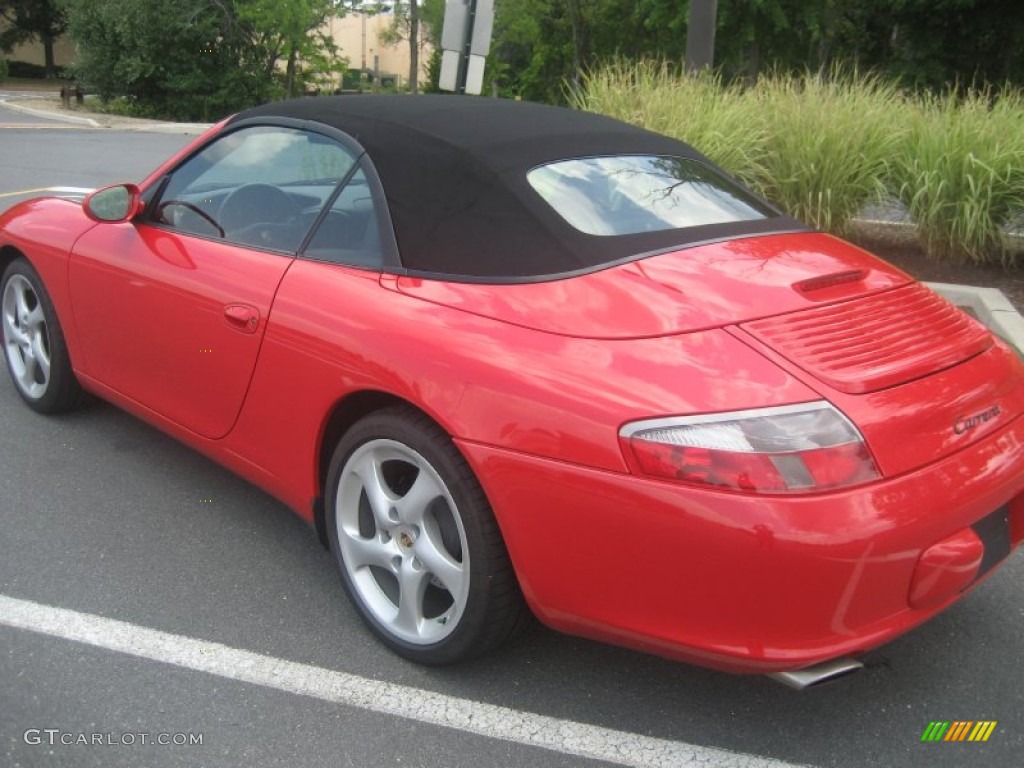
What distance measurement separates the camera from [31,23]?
→ 50.0 meters

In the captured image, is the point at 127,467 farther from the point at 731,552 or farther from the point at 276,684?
the point at 731,552

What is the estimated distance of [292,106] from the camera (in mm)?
3172

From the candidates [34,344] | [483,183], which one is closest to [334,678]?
[483,183]

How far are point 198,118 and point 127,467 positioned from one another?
99.8ft

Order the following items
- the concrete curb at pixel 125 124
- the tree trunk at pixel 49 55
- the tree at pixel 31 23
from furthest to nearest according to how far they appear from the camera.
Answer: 1. the tree trunk at pixel 49 55
2. the tree at pixel 31 23
3. the concrete curb at pixel 125 124

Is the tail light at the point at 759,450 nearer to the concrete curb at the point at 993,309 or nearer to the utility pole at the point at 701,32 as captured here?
the concrete curb at the point at 993,309

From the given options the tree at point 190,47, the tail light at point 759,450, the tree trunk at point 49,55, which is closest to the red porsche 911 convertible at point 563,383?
the tail light at point 759,450

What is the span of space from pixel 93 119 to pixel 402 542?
1104 inches

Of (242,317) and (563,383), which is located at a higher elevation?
(563,383)

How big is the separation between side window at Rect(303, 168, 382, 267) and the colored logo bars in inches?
75.2

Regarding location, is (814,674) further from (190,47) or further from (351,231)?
(190,47)

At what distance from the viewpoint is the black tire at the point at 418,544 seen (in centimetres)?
223

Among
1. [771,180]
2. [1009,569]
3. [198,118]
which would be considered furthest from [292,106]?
[198,118]

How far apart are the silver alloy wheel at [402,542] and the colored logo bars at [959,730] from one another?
1217mm
